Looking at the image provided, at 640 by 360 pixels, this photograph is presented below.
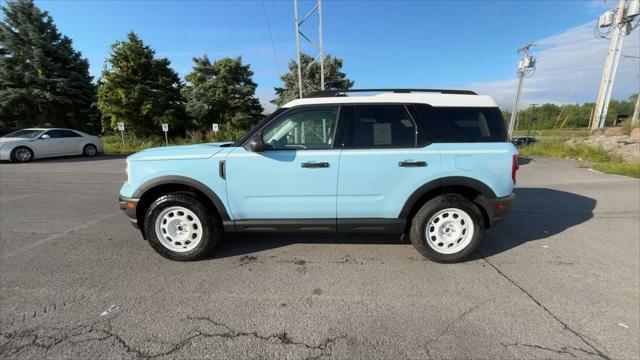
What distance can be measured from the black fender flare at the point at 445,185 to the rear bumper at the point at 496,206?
0.19 feet

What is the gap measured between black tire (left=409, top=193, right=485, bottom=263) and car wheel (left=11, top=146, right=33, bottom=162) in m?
16.4

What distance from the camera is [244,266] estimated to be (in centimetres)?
328

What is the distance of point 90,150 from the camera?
1484 centimetres

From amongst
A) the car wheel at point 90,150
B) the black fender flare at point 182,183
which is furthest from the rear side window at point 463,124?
the car wheel at point 90,150

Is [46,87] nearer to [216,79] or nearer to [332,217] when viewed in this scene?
[216,79]

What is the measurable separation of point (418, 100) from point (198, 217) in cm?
286

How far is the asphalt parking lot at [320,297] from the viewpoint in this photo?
210 centimetres

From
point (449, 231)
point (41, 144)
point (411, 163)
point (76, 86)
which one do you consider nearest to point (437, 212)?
point (449, 231)

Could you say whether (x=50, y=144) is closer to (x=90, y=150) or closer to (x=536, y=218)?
(x=90, y=150)

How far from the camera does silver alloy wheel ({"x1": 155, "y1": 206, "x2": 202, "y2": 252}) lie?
11.1 feet

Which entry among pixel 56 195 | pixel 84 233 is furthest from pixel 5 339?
pixel 56 195

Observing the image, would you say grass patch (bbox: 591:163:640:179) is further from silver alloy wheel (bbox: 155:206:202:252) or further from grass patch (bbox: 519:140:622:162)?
silver alloy wheel (bbox: 155:206:202:252)

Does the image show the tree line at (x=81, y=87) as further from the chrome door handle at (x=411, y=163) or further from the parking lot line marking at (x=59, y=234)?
the chrome door handle at (x=411, y=163)

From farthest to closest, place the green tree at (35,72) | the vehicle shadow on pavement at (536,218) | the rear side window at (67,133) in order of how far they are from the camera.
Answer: the green tree at (35,72), the rear side window at (67,133), the vehicle shadow on pavement at (536,218)
